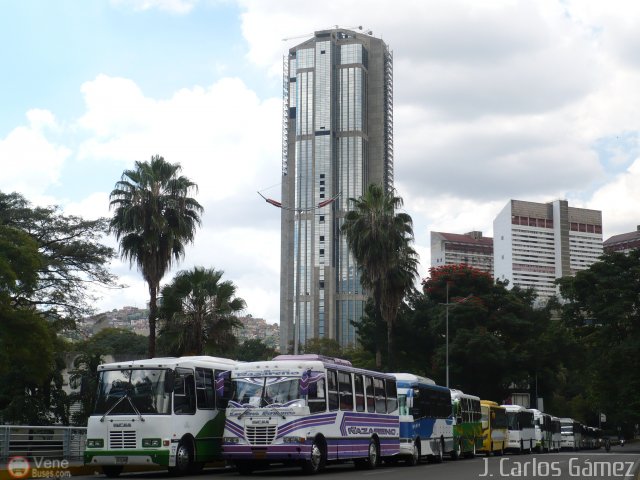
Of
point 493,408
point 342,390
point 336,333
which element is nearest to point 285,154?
point 336,333

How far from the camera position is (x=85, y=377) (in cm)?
3912

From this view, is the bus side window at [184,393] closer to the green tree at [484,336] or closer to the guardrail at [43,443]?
the guardrail at [43,443]

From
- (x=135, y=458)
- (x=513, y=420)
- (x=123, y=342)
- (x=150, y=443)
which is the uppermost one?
(x=123, y=342)

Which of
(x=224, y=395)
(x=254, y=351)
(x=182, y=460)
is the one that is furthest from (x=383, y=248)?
(x=254, y=351)

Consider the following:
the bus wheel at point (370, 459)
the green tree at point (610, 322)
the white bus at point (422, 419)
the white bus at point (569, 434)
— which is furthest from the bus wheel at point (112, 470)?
the white bus at point (569, 434)

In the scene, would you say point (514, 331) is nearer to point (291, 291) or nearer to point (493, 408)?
point (493, 408)

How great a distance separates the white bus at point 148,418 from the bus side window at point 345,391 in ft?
13.1

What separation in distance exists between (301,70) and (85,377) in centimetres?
15648

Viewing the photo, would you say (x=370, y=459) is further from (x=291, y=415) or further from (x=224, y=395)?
(x=291, y=415)

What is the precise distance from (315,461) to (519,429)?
32184 mm

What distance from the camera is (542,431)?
195 ft

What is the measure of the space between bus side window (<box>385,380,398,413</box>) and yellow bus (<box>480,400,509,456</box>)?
1608 centimetres

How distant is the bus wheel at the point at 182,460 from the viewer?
22.0m

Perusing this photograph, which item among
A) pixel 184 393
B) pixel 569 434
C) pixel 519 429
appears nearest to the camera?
pixel 184 393
